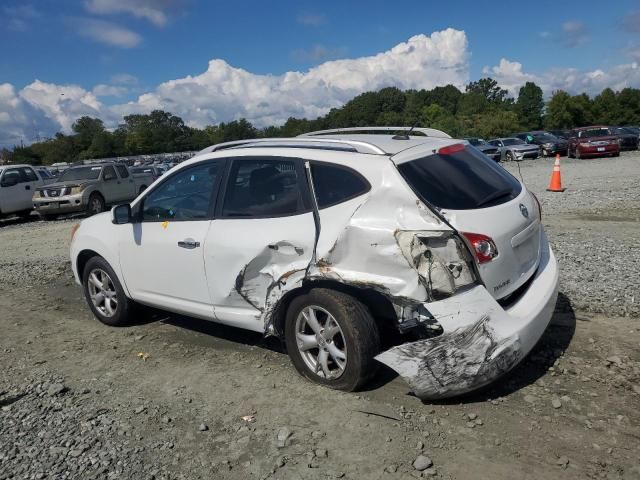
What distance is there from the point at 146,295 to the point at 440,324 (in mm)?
2927

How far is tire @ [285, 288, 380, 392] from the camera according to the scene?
3682mm

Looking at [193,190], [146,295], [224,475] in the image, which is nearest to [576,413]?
[224,475]

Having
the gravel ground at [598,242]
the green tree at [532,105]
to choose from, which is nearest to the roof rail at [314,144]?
the gravel ground at [598,242]

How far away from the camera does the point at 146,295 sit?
5.21 m

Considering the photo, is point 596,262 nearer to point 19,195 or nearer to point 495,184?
point 495,184

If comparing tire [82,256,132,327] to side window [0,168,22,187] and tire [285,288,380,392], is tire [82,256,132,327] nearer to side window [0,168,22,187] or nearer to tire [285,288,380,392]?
tire [285,288,380,392]

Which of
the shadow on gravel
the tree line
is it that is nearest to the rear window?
the shadow on gravel

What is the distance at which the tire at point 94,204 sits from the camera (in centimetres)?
1698

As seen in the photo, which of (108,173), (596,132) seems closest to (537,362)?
(108,173)

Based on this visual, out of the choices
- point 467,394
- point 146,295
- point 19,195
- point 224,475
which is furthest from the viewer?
point 19,195

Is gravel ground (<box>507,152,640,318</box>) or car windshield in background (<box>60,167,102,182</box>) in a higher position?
car windshield in background (<box>60,167,102,182</box>)

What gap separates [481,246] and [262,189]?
5.63 feet

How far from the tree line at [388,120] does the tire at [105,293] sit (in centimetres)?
5677

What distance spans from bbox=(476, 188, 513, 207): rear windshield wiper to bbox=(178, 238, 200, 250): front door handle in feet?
7.27
